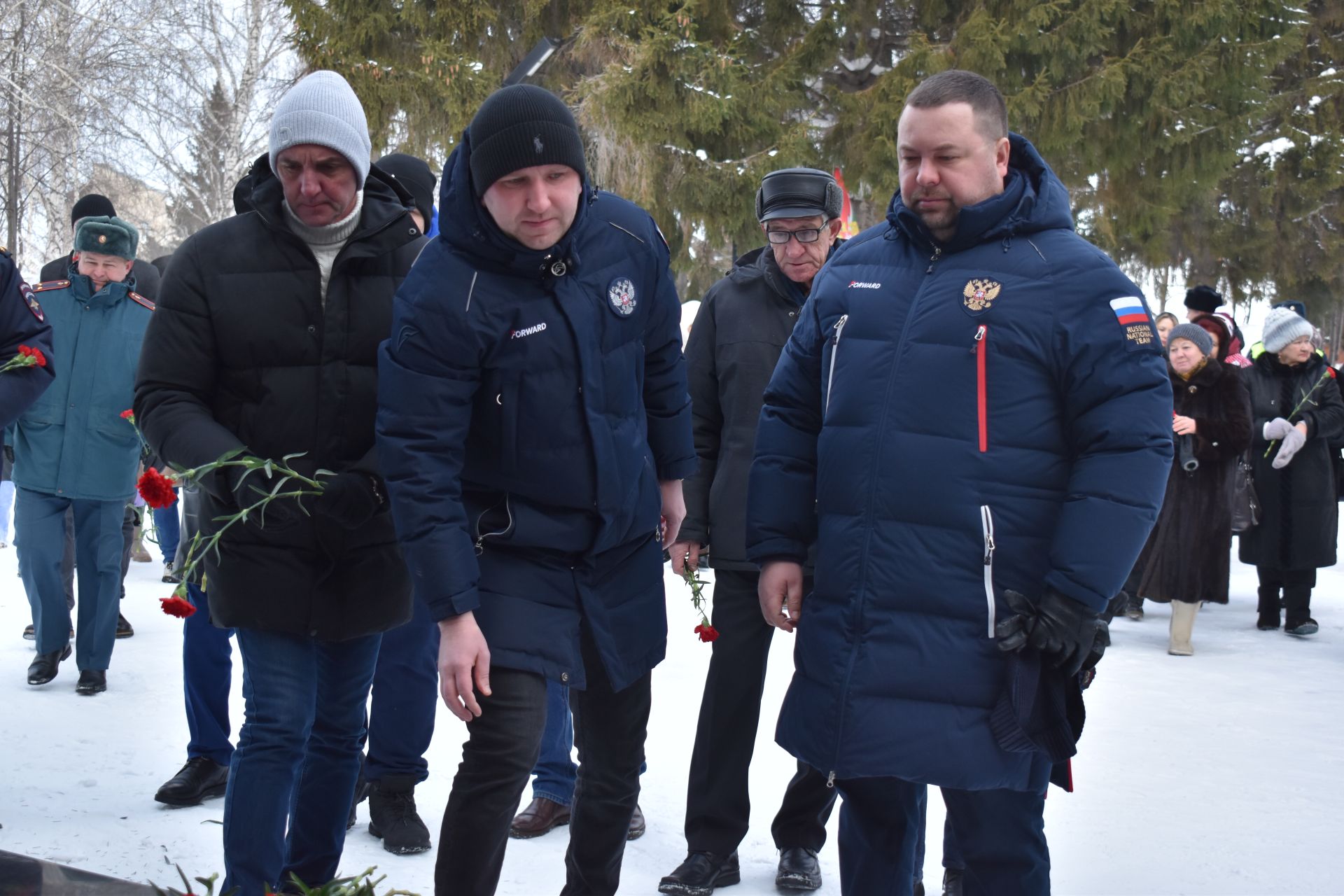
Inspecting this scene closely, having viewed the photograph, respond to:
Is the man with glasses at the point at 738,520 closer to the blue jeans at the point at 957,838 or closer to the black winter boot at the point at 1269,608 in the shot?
the blue jeans at the point at 957,838

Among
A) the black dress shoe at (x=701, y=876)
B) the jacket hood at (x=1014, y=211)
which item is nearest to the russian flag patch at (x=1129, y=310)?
the jacket hood at (x=1014, y=211)

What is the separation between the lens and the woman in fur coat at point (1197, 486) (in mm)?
7738

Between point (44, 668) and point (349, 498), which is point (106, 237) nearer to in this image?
point (44, 668)

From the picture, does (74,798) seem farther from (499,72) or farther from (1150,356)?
(499,72)

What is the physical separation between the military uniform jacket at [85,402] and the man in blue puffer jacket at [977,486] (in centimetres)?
422

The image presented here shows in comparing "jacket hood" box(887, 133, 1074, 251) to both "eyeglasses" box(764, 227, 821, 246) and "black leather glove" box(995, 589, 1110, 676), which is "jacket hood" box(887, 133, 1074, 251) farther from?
"eyeglasses" box(764, 227, 821, 246)

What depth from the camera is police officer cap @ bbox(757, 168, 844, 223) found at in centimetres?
403

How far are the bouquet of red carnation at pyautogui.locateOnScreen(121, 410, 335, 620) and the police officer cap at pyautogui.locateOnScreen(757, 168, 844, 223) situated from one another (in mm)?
1670

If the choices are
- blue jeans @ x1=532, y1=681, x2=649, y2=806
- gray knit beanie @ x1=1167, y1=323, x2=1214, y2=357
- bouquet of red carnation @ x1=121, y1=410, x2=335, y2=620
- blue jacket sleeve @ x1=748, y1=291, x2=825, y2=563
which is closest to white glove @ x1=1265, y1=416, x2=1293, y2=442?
gray knit beanie @ x1=1167, y1=323, x2=1214, y2=357

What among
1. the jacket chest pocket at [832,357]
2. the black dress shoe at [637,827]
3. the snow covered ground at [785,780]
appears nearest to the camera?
the jacket chest pocket at [832,357]

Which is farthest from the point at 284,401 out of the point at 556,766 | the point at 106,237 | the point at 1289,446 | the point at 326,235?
the point at 1289,446

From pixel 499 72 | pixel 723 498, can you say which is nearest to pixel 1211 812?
pixel 723 498

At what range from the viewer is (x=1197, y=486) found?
7.93 metres

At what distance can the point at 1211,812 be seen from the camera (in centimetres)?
467
